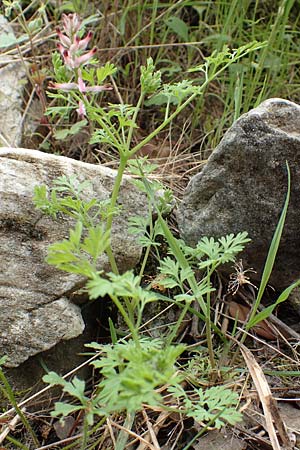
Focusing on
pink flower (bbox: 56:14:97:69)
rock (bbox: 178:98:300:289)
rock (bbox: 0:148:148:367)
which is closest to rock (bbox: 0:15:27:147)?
rock (bbox: 0:148:148:367)

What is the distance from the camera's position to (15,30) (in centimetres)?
374

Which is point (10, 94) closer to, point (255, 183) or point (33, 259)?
point (33, 259)

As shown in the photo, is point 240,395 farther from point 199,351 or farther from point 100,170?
point 100,170

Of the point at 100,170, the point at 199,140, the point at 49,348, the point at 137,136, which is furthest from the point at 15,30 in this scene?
the point at 49,348

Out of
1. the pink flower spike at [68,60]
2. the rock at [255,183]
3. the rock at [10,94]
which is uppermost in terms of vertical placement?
the pink flower spike at [68,60]

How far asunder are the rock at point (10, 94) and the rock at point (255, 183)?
1291 millimetres

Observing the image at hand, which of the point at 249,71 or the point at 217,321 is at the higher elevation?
the point at 249,71

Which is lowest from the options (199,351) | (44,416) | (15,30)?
(44,416)

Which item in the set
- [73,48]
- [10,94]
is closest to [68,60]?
[73,48]

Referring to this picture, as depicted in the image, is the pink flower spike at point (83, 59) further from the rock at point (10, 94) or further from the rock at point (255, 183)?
the rock at point (10, 94)

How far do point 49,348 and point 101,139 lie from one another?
0.73 metres

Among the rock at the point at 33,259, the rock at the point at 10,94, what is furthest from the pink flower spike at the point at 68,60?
the rock at the point at 10,94

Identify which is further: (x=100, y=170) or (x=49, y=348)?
(x=100, y=170)

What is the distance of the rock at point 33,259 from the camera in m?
2.08
